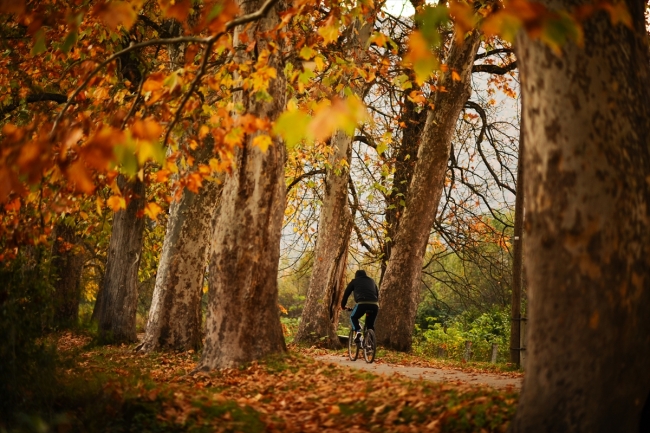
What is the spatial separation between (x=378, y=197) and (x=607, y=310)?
1554cm

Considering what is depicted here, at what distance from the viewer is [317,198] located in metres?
22.0

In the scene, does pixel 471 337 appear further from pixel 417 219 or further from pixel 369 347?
pixel 369 347

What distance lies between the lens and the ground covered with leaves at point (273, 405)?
6.12 m

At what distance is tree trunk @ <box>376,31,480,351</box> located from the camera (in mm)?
16438

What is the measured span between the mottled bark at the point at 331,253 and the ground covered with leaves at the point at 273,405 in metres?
7.79

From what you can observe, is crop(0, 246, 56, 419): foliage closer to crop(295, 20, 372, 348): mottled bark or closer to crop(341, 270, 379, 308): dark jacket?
crop(341, 270, 379, 308): dark jacket

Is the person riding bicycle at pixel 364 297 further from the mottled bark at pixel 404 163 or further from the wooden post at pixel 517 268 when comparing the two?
the mottled bark at pixel 404 163

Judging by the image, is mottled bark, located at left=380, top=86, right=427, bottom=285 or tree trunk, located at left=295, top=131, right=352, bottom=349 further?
mottled bark, located at left=380, top=86, right=427, bottom=285

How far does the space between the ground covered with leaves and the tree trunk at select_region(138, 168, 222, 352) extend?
4.47 meters

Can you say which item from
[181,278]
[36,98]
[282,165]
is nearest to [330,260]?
[181,278]

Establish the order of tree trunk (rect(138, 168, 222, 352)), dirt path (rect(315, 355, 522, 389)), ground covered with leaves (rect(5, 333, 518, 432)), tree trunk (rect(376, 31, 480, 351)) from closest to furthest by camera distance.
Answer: ground covered with leaves (rect(5, 333, 518, 432))
dirt path (rect(315, 355, 522, 389))
tree trunk (rect(138, 168, 222, 352))
tree trunk (rect(376, 31, 480, 351))

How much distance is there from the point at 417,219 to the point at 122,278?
7.38m

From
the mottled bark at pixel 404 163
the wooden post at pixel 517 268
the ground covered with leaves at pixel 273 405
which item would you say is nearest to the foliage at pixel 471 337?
the mottled bark at pixel 404 163

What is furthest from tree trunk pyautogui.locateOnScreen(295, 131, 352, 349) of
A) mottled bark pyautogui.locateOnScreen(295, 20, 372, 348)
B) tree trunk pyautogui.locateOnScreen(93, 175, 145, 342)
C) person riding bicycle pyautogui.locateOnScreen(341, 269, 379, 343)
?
tree trunk pyautogui.locateOnScreen(93, 175, 145, 342)
